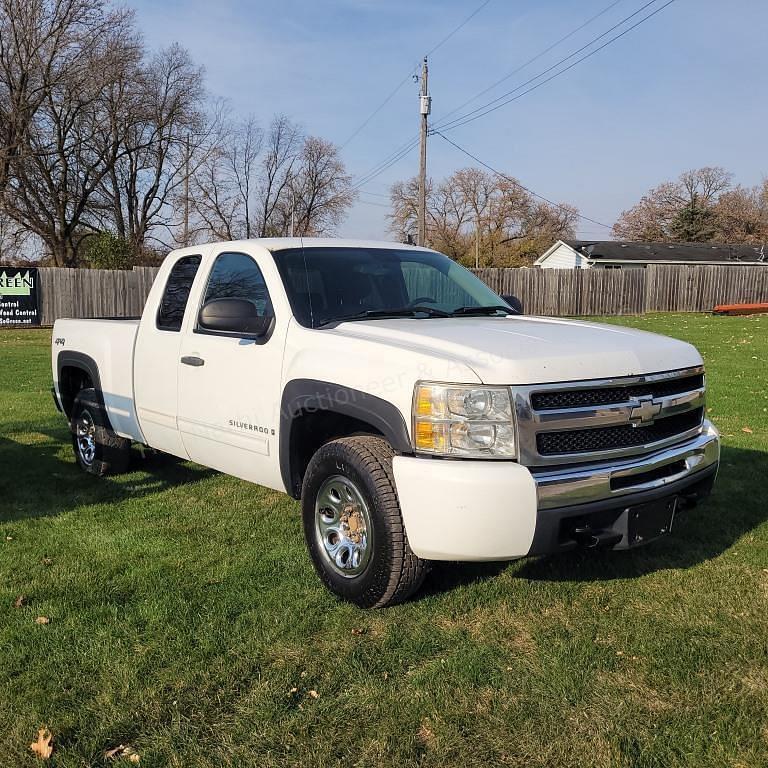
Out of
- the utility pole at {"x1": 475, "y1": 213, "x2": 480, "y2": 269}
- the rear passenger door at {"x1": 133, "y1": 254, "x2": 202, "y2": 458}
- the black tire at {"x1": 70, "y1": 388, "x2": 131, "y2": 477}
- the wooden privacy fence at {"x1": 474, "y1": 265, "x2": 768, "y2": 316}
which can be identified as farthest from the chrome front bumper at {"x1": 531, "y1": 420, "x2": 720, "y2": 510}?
the utility pole at {"x1": 475, "y1": 213, "x2": 480, "y2": 269}

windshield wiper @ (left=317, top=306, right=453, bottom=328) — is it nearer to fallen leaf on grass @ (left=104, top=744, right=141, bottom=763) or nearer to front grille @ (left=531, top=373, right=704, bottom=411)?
front grille @ (left=531, top=373, right=704, bottom=411)

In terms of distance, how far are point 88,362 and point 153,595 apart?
2.80 m

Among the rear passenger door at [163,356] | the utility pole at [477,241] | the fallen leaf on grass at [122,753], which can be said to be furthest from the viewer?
the utility pole at [477,241]

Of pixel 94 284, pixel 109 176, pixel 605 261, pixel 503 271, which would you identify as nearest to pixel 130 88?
pixel 109 176

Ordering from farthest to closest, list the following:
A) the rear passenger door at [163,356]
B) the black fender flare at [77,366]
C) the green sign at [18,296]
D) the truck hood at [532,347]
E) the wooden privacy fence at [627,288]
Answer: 1. the wooden privacy fence at [627,288]
2. the green sign at [18,296]
3. the black fender flare at [77,366]
4. the rear passenger door at [163,356]
5. the truck hood at [532,347]

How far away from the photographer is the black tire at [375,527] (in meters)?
3.47

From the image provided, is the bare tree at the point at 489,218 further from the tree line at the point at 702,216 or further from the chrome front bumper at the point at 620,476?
the chrome front bumper at the point at 620,476

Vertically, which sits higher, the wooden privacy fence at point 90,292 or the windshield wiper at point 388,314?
the wooden privacy fence at point 90,292

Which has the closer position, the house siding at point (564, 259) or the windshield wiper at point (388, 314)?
the windshield wiper at point (388, 314)

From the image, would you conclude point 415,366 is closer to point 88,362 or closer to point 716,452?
point 716,452

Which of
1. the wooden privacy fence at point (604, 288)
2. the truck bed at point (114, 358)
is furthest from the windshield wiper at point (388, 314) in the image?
the wooden privacy fence at point (604, 288)

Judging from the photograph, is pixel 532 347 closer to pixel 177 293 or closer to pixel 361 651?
pixel 361 651

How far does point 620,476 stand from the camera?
3.42m

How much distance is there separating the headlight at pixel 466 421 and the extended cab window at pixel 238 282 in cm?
156
